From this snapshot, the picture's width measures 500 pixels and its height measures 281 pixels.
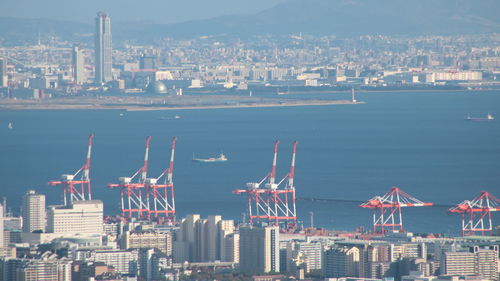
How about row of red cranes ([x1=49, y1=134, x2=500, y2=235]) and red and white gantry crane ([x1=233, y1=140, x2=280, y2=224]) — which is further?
red and white gantry crane ([x1=233, y1=140, x2=280, y2=224])

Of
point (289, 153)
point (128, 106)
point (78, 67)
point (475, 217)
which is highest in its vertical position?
point (475, 217)

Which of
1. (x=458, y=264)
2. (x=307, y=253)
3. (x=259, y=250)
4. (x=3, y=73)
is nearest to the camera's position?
(x=458, y=264)

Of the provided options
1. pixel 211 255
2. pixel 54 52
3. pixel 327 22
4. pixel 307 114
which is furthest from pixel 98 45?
pixel 211 255

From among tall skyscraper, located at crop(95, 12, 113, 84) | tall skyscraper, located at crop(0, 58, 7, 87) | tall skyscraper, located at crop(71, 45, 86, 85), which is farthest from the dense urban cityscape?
tall skyscraper, located at crop(95, 12, 113, 84)

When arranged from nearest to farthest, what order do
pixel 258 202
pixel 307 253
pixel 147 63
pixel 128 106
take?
pixel 307 253
pixel 258 202
pixel 128 106
pixel 147 63

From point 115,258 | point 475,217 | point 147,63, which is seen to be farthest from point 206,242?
point 147,63

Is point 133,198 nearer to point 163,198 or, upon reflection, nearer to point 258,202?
point 163,198

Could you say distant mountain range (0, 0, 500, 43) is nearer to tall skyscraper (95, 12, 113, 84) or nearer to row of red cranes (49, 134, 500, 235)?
tall skyscraper (95, 12, 113, 84)
